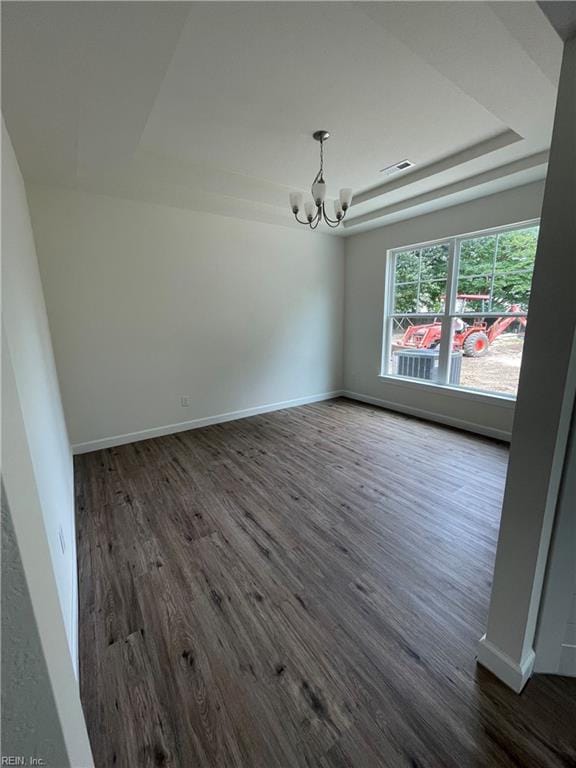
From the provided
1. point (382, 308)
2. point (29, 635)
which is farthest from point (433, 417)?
point (29, 635)

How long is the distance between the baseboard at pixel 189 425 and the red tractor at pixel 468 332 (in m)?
1.72

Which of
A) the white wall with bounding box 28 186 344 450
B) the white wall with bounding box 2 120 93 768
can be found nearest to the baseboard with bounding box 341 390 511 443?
the white wall with bounding box 28 186 344 450

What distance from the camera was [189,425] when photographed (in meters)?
4.02

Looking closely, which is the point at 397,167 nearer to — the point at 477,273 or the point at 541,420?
the point at 477,273

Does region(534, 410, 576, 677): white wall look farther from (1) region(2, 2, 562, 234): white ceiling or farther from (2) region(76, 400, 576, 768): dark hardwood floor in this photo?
(1) region(2, 2, 562, 234): white ceiling

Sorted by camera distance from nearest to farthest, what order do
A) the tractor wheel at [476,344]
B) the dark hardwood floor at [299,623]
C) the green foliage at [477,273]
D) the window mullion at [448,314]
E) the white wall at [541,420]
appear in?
the white wall at [541,420] < the dark hardwood floor at [299,623] < the green foliage at [477,273] < the tractor wheel at [476,344] < the window mullion at [448,314]

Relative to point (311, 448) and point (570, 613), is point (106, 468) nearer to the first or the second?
point (311, 448)

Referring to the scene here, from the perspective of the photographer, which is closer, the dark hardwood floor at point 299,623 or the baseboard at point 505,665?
the dark hardwood floor at point 299,623

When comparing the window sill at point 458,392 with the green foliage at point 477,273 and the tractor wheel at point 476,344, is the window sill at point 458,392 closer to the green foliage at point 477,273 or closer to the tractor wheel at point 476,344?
the tractor wheel at point 476,344

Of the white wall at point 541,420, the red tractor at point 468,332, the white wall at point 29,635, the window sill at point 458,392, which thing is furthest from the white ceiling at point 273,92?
the window sill at point 458,392

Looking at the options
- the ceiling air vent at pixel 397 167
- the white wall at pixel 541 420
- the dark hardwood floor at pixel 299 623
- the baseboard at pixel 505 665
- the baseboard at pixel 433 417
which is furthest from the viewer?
the baseboard at pixel 433 417

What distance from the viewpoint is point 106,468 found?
119 inches

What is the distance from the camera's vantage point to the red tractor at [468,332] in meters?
3.50

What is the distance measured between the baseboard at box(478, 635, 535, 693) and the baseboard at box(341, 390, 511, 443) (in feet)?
8.70
